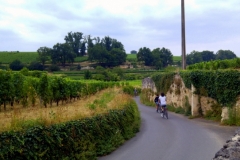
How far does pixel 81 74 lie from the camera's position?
3216 inches

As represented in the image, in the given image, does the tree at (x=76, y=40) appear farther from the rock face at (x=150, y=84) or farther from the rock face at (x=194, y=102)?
the rock face at (x=194, y=102)

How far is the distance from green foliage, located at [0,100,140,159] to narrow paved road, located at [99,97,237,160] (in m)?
0.65

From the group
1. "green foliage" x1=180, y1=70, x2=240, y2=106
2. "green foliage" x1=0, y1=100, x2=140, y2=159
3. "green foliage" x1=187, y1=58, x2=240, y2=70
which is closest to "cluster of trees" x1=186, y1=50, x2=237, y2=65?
"green foliage" x1=187, y1=58, x2=240, y2=70

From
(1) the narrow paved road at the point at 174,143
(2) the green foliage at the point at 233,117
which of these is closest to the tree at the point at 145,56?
(2) the green foliage at the point at 233,117

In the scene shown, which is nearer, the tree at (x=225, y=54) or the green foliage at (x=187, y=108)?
the green foliage at (x=187, y=108)

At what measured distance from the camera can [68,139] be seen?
11086 millimetres

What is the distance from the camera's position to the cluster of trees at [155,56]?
341 feet

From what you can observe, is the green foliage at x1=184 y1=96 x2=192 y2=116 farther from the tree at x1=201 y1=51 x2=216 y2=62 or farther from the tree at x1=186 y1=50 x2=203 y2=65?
the tree at x1=201 y1=51 x2=216 y2=62

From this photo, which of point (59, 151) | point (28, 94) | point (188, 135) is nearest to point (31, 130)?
point (59, 151)

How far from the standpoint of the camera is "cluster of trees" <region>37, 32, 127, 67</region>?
8705cm

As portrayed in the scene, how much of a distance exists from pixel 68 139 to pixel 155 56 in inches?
3722

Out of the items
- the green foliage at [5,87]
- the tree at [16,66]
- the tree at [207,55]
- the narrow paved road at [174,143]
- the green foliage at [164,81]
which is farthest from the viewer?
the tree at [207,55]

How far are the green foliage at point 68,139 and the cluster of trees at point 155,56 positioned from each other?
8791 cm

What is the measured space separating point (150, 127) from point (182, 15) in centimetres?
1534
